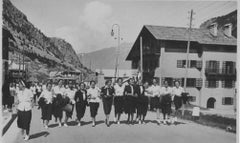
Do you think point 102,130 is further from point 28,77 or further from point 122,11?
point 122,11

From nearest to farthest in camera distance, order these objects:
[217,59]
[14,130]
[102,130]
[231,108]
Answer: [14,130], [102,130], [231,108], [217,59]

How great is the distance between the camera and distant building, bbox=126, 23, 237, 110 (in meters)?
7.74

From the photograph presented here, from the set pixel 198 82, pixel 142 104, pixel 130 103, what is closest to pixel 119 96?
pixel 130 103

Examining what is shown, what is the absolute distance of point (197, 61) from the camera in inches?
363


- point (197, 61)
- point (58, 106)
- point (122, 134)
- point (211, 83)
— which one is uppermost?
point (197, 61)

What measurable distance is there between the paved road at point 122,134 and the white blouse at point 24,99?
64 cm

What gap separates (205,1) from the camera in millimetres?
6793

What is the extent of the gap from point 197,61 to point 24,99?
224 inches

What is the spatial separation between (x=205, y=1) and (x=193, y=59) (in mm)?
2442

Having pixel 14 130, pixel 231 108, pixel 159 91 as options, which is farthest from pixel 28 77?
pixel 231 108

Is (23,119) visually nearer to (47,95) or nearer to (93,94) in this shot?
(47,95)

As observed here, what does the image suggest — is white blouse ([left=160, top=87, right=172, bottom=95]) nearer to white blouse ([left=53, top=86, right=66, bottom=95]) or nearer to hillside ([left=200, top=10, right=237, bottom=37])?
hillside ([left=200, top=10, right=237, bottom=37])

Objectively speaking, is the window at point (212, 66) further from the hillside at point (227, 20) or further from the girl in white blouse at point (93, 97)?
the girl in white blouse at point (93, 97)

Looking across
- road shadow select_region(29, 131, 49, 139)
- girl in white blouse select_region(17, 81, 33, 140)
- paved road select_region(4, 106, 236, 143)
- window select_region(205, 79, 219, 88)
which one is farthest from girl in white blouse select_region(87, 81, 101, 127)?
window select_region(205, 79, 219, 88)
